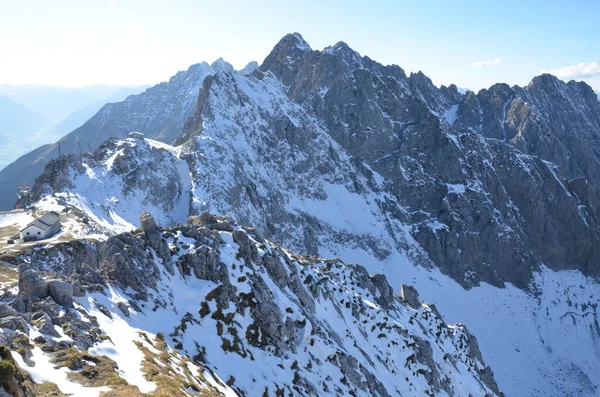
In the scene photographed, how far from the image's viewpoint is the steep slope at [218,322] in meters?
28.3

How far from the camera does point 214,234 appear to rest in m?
55.7

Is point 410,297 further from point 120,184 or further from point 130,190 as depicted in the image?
point 120,184

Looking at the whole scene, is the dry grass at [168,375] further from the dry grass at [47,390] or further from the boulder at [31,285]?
the boulder at [31,285]

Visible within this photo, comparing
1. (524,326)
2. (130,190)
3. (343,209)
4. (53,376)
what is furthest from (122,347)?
(524,326)

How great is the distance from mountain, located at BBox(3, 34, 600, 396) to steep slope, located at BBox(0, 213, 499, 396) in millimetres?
33416

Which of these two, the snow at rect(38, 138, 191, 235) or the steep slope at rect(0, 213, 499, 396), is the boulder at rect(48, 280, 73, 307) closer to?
the steep slope at rect(0, 213, 499, 396)

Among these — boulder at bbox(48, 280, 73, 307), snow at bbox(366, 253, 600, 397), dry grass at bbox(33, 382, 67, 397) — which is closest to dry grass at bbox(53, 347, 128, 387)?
dry grass at bbox(33, 382, 67, 397)

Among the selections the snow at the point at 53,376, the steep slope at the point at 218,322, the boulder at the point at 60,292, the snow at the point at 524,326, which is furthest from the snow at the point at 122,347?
the snow at the point at 524,326

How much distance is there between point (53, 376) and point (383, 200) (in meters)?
150

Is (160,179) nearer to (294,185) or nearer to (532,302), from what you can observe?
(294,185)

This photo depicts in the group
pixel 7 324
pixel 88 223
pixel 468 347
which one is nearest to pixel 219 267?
pixel 7 324

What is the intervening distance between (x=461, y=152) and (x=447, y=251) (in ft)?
157

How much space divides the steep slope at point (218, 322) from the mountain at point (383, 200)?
33.4 meters

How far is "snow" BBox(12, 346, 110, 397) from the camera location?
21.6 m
